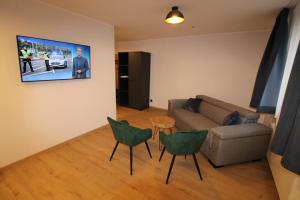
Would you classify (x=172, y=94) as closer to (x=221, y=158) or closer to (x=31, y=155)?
(x=221, y=158)

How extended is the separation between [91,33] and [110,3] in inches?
41.4

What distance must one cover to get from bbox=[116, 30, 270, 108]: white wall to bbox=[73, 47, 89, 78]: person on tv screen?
9.26 feet

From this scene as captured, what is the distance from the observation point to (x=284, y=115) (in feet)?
4.76

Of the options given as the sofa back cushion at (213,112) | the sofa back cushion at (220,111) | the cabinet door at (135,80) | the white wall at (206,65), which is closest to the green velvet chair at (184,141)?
the sofa back cushion at (220,111)

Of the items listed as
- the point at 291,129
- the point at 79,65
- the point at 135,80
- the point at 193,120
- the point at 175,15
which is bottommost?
the point at 193,120

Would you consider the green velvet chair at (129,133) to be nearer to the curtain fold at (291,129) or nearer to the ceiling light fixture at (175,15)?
the curtain fold at (291,129)

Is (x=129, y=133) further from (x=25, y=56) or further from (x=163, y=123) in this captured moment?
(x=25, y=56)

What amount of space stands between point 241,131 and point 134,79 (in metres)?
3.68

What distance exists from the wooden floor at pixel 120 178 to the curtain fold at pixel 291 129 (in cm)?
88

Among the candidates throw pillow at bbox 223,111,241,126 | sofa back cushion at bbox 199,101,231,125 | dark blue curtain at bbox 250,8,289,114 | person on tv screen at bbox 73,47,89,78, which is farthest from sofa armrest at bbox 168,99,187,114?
person on tv screen at bbox 73,47,89,78

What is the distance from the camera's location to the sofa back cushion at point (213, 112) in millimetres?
3122

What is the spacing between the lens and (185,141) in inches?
76.2

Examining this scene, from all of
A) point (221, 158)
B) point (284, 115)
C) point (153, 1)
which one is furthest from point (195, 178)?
point (153, 1)

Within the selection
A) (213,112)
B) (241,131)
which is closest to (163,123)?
(241,131)
